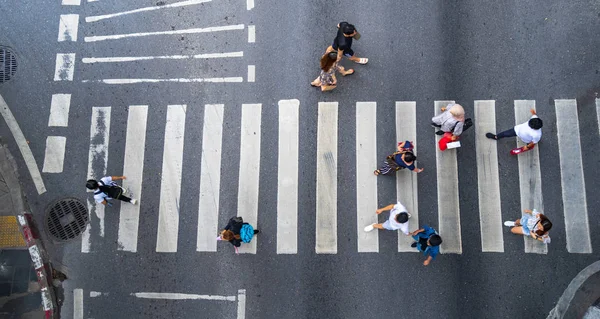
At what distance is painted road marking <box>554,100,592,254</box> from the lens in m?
9.12

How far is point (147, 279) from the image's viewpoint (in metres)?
9.52

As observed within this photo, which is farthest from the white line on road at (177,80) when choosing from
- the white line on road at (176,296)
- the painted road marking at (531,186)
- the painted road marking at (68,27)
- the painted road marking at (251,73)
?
the painted road marking at (531,186)

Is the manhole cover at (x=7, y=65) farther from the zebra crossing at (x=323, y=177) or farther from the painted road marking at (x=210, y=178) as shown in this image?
the painted road marking at (x=210, y=178)

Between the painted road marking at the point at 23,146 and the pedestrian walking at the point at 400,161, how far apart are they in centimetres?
787

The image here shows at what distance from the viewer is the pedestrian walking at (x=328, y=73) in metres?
8.74

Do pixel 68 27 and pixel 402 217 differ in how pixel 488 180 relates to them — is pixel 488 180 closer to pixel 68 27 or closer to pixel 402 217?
pixel 402 217

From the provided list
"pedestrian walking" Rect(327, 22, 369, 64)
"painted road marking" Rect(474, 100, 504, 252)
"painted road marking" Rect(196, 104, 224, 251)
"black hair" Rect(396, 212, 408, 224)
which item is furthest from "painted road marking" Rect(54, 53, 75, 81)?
"painted road marking" Rect(474, 100, 504, 252)

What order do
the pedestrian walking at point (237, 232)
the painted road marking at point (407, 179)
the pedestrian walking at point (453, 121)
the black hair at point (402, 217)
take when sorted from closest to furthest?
1. the black hair at point (402, 217)
2. the pedestrian walking at point (453, 121)
3. the pedestrian walking at point (237, 232)
4. the painted road marking at point (407, 179)

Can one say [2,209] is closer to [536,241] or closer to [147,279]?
[147,279]

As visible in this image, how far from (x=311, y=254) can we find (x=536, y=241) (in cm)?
487

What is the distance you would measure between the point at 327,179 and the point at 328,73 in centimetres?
239

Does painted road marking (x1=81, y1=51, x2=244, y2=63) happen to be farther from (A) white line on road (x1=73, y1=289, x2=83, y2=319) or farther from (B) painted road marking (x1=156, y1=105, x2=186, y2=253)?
(A) white line on road (x1=73, y1=289, x2=83, y2=319)

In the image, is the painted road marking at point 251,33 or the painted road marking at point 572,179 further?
the painted road marking at point 251,33

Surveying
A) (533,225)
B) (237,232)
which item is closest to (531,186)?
(533,225)
